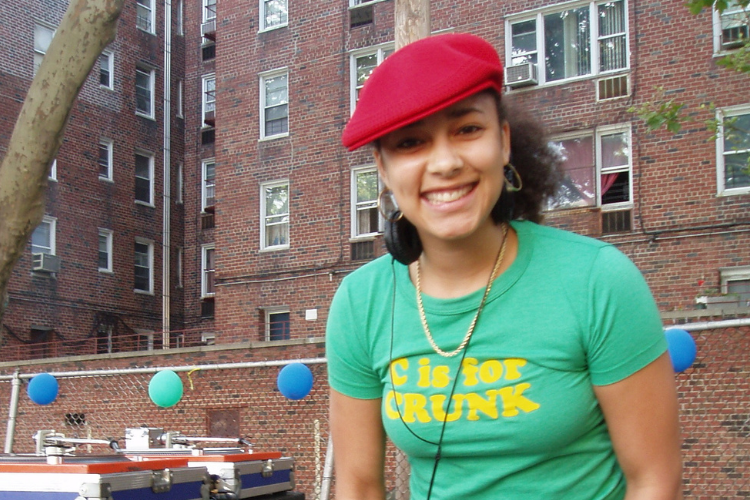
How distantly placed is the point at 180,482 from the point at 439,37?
5.16 metres

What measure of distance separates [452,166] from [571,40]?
58.6 ft

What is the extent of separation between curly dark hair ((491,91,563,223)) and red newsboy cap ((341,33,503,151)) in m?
0.23

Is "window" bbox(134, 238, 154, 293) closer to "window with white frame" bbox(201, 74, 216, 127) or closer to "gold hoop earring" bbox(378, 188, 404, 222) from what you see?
"window with white frame" bbox(201, 74, 216, 127)

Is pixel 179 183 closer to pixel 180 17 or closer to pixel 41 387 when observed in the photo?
pixel 180 17

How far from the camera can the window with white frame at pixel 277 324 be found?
21.5m

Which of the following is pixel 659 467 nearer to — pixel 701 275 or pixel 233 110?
pixel 701 275

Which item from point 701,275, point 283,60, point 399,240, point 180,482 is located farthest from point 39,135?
point 283,60

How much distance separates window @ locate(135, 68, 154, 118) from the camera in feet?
94.9

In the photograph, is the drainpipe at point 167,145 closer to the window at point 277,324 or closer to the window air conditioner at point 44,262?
the window air conditioner at point 44,262

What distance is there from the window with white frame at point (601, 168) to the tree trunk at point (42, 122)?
13221 mm

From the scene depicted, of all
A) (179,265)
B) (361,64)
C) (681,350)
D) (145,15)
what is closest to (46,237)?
Result: (179,265)

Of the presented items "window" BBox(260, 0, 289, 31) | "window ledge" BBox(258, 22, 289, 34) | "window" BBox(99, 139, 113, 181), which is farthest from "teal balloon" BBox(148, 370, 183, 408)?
"window" BBox(99, 139, 113, 181)

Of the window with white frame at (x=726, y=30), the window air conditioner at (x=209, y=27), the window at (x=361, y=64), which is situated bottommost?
the window with white frame at (x=726, y=30)

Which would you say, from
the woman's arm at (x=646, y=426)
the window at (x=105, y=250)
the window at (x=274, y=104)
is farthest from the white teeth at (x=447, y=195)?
the window at (x=105, y=250)
